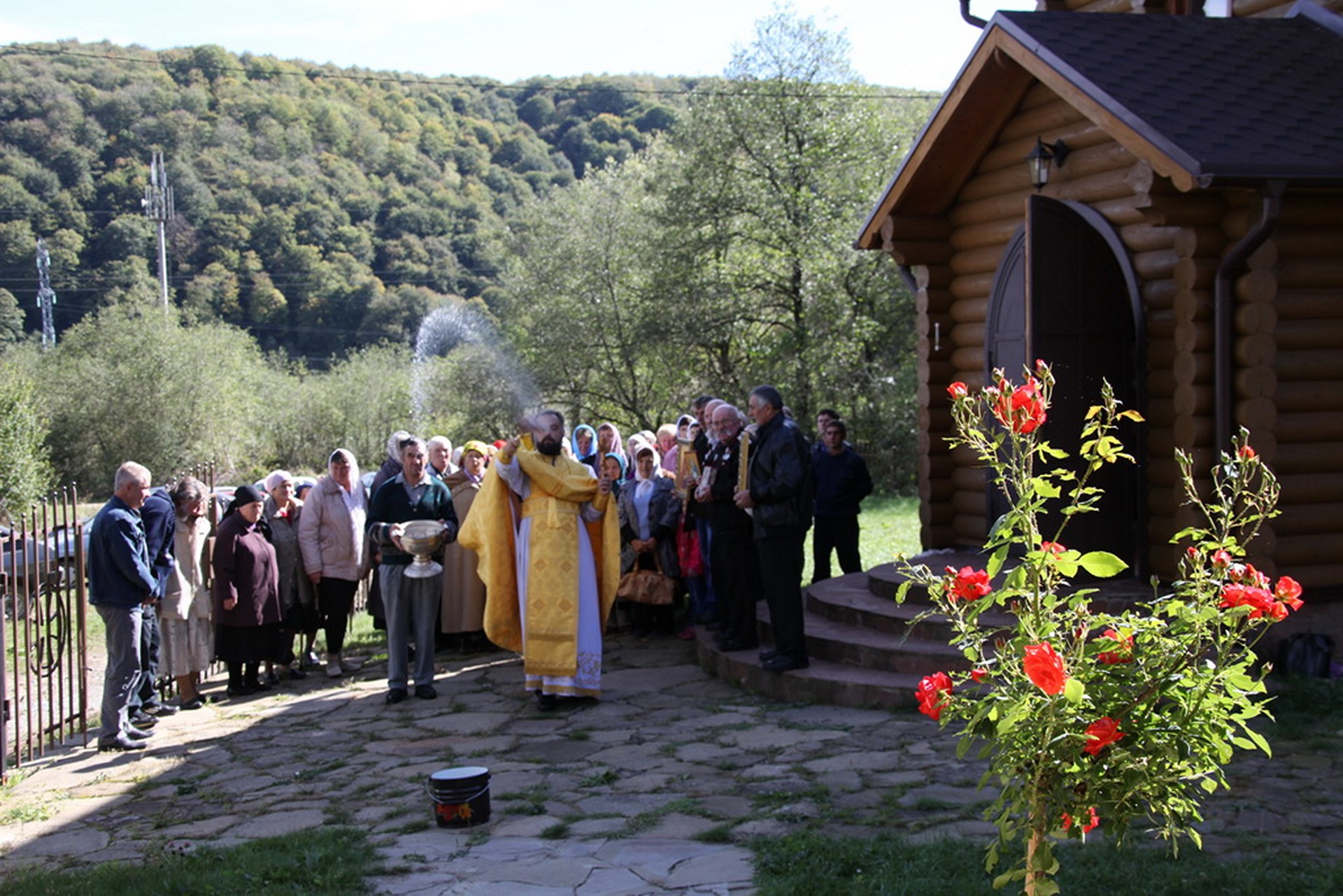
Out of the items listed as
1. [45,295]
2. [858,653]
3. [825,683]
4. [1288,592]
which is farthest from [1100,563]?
[45,295]

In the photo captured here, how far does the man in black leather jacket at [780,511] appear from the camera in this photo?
827 cm

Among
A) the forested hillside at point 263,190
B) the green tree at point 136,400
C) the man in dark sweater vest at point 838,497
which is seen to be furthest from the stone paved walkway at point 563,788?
the forested hillside at point 263,190

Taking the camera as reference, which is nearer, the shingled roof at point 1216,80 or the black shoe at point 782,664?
the shingled roof at point 1216,80

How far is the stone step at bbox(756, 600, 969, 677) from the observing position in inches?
319

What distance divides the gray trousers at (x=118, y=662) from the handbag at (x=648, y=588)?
418 cm

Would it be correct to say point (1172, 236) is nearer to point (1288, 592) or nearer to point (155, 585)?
point (1288, 592)

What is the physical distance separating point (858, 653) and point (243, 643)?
15.1 feet

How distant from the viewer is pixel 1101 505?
873 cm

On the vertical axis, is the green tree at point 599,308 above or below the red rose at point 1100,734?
above

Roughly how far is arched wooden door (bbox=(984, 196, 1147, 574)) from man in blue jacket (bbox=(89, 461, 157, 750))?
19.8 feet

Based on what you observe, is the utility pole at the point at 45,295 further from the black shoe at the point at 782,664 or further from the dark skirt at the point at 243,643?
the black shoe at the point at 782,664

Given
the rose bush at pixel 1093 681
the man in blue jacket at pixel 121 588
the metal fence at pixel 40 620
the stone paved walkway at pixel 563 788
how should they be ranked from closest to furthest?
the rose bush at pixel 1093 681, the stone paved walkway at pixel 563 788, the metal fence at pixel 40 620, the man in blue jacket at pixel 121 588

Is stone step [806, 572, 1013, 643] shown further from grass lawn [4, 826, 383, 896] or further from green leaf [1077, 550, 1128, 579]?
green leaf [1077, 550, 1128, 579]

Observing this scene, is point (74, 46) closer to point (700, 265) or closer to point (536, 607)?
point (700, 265)
